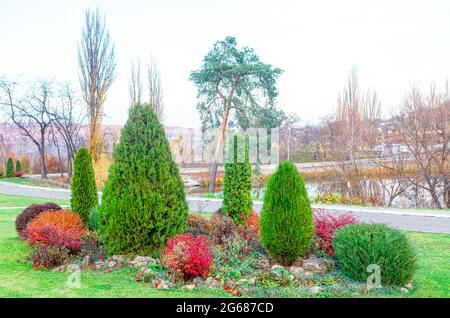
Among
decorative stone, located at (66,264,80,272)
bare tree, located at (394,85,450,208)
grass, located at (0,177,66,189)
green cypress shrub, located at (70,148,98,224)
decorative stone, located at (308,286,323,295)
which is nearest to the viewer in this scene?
decorative stone, located at (308,286,323,295)

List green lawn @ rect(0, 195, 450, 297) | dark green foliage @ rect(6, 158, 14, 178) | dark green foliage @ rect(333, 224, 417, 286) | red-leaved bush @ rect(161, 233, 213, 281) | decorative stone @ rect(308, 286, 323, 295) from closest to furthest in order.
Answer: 1. green lawn @ rect(0, 195, 450, 297)
2. decorative stone @ rect(308, 286, 323, 295)
3. red-leaved bush @ rect(161, 233, 213, 281)
4. dark green foliage @ rect(333, 224, 417, 286)
5. dark green foliage @ rect(6, 158, 14, 178)

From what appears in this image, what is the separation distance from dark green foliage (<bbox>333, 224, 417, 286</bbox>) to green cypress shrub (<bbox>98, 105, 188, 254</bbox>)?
114 inches

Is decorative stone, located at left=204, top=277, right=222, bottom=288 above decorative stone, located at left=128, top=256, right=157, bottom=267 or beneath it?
beneath

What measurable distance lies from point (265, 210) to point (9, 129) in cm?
3905

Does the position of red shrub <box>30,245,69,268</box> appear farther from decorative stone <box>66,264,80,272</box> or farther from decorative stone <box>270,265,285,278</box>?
decorative stone <box>270,265,285,278</box>

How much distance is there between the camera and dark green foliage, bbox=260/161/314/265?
6652mm

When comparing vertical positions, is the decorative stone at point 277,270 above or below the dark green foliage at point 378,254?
below

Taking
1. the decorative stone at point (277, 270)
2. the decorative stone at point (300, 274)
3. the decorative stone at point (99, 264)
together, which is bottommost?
the decorative stone at point (300, 274)

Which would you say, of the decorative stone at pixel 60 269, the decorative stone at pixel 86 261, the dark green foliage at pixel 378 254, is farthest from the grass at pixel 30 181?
the dark green foliage at pixel 378 254

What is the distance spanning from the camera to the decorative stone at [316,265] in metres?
6.57

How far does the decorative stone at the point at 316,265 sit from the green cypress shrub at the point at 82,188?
244 inches

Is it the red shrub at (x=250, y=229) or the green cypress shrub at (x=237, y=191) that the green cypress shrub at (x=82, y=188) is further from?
the red shrub at (x=250, y=229)

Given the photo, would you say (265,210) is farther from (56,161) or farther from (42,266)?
(56,161)

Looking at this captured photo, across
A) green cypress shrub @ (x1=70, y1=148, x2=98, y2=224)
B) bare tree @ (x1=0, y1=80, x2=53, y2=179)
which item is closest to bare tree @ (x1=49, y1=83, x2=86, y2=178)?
bare tree @ (x1=0, y1=80, x2=53, y2=179)
